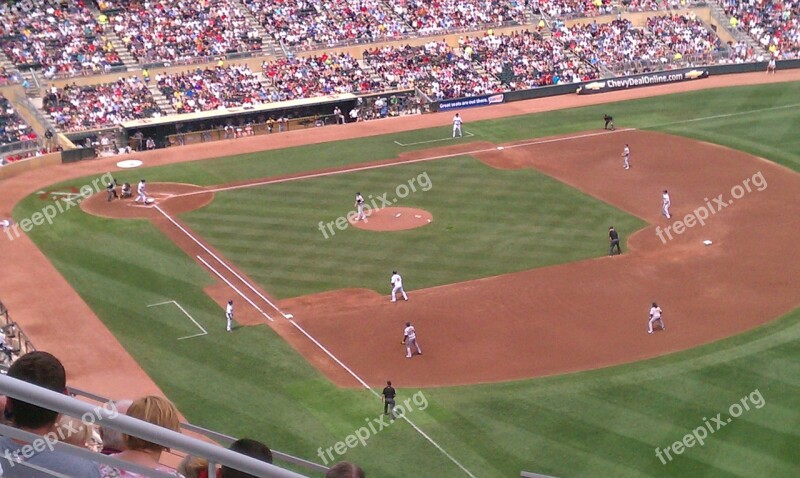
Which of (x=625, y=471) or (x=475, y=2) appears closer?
(x=625, y=471)

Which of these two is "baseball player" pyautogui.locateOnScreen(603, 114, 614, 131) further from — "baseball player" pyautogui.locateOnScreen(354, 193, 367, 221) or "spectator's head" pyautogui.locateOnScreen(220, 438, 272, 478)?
"spectator's head" pyautogui.locateOnScreen(220, 438, 272, 478)

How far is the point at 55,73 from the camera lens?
55.0 meters

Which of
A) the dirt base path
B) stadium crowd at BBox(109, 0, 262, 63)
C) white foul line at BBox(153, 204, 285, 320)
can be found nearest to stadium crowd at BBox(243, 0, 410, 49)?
stadium crowd at BBox(109, 0, 262, 63)

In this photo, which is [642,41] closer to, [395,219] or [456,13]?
[456,13]

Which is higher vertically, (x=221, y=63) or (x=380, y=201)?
(x=221, y=63)

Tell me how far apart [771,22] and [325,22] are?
3263 cm

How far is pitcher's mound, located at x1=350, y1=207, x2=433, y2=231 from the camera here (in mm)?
39719

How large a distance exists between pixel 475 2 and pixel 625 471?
5246 cm

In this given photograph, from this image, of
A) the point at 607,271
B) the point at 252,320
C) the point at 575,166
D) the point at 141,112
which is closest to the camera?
the point at 252,320

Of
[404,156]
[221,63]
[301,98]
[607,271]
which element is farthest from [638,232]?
[221,63]

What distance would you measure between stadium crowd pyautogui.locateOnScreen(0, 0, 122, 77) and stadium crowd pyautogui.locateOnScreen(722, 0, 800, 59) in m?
43.8

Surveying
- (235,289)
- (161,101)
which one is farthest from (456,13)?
(235,289)

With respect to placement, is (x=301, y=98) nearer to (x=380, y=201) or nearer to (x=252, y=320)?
(x=380, y=201)

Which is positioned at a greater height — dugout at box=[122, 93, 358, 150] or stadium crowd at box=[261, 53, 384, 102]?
stadium crowd at box=[261, 53, 384, 102]
